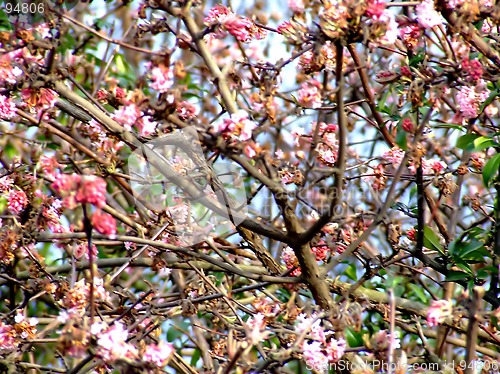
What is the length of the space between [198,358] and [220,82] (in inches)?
73.8

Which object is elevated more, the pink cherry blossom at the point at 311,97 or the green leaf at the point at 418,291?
the green leaf at the point at 418,291

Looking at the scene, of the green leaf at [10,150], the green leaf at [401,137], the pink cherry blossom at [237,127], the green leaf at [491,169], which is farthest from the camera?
the green leaf at [10,150]

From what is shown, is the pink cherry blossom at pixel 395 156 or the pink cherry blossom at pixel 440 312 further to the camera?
the pink cherry blossom at pixel 395 156

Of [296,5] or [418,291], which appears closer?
[296,5]

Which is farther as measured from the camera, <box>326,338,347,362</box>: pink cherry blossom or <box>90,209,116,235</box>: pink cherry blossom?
<box>326,338,347,362</box>: pink cherry blossom

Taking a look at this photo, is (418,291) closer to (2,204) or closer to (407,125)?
(407,125)

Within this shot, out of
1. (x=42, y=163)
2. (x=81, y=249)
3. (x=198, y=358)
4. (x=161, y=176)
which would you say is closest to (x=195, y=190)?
(x=161, y=176)

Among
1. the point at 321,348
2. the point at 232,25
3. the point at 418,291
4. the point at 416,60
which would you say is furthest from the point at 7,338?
the point at 418,291

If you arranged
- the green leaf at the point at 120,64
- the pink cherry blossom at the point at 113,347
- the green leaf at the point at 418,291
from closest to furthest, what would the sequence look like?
the pink cherry blossom at the point at 113,347, the green leaf at the point at 418,291, the green leaf at the point at 120,64

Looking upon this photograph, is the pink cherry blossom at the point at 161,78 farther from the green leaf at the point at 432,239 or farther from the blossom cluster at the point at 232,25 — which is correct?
the green leaf at the point at 432,239

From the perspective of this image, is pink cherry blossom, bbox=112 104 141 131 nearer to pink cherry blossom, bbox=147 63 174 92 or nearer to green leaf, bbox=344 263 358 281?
pink cherry blossom, bbox=147 63 174 92

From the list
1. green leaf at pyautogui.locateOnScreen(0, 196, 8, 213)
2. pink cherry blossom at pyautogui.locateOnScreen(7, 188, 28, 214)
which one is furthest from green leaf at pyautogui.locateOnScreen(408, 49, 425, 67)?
green leaf at pyautogui.locateOnScreen(0, 196, 8, 213)

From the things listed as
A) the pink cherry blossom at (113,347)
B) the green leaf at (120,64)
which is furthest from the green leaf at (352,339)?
the green leaf at (120,64)

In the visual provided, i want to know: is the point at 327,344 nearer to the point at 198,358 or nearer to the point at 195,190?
the point at 195,190
